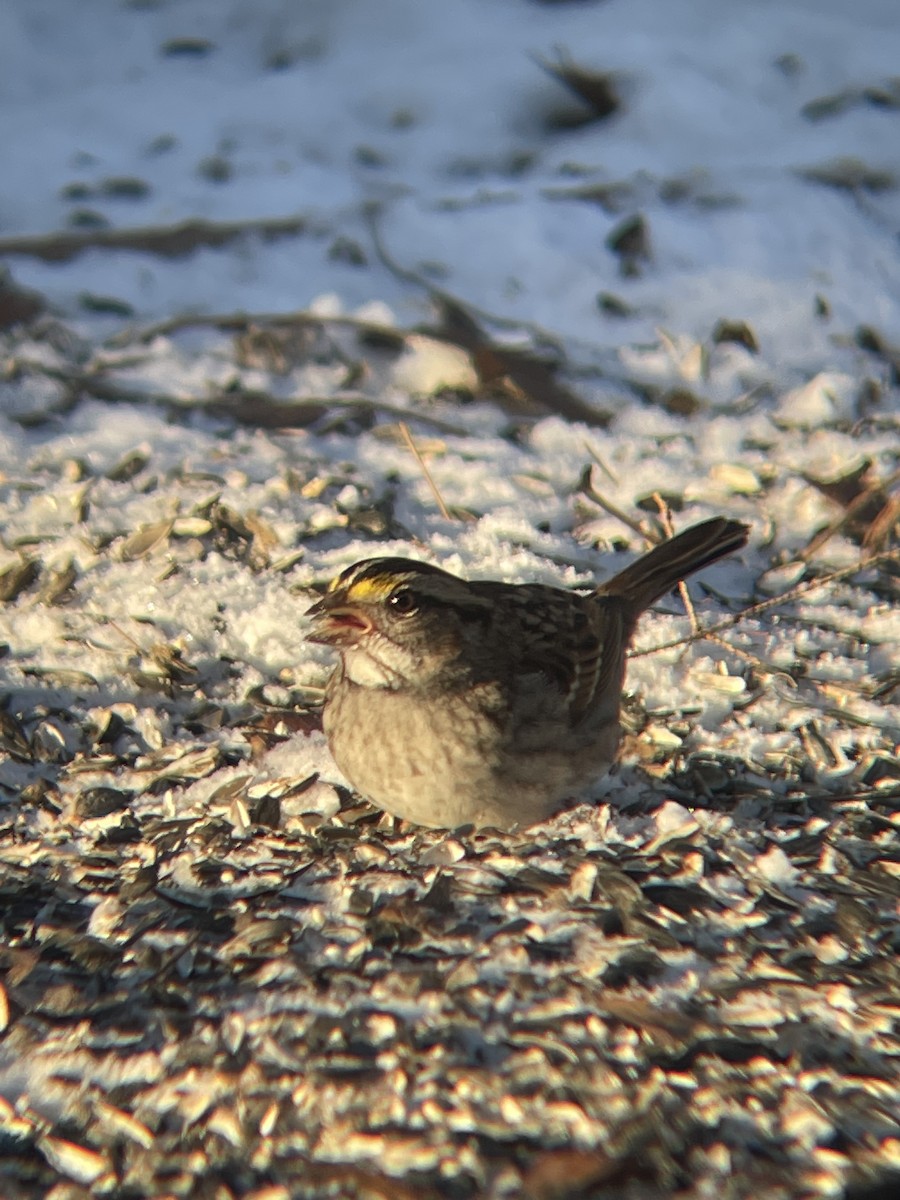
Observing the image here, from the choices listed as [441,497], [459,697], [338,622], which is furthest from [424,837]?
[441,497]

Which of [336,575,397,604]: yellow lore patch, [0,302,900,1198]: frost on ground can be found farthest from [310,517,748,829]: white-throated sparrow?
[0,302,900,1198]: frost on ground

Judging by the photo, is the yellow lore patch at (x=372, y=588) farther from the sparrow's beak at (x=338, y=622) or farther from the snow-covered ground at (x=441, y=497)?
the snow-covered ground at (x=441, y=497)

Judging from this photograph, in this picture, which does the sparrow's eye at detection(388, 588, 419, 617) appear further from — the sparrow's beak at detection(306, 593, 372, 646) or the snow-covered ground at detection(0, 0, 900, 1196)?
the snow-covered ground at detection(0, 0, 900, 1196)

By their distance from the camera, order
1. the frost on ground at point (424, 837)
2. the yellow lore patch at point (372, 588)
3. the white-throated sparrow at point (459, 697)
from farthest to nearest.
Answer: the yellow lore patch at point (372, 588), the white-throated sparrow at point (459, 697), the frost on ground at point (424, 837)

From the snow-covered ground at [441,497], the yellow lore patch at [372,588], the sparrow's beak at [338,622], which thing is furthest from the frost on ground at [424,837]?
the yellow lore patch at [372,588]

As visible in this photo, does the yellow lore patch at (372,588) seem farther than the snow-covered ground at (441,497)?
Yes
